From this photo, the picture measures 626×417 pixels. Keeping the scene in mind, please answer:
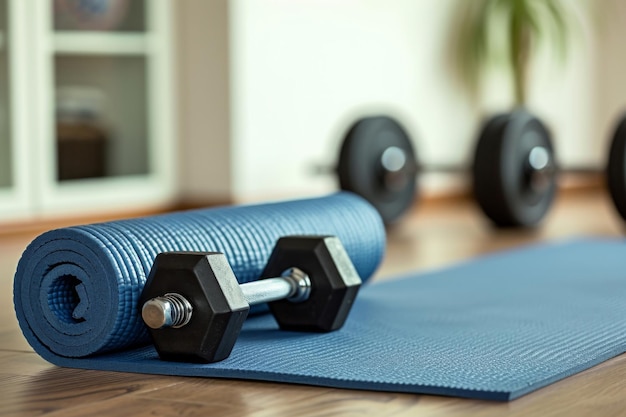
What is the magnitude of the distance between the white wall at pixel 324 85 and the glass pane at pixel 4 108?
2.64ft

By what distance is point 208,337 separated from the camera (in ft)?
5.16

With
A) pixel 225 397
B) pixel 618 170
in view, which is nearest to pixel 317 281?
pixel 225 397

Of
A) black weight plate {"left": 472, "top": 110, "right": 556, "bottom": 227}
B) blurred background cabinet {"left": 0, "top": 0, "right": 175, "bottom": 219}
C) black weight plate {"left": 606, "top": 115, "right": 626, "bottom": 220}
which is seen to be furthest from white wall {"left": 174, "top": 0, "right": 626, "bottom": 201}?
black weight plate {"left": 606, "top": 115, "right": 626, "bottom": 220}

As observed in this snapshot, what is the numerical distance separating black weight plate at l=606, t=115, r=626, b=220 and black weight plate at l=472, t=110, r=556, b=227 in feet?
1.11

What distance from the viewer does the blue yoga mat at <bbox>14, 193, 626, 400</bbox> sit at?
5.02 feet

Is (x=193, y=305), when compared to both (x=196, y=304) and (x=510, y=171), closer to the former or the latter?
(x=196, y=304)

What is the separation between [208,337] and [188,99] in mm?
2690

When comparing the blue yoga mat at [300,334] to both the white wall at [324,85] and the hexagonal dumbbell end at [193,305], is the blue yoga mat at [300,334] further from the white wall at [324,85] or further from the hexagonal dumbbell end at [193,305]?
the white wall at [324,85]

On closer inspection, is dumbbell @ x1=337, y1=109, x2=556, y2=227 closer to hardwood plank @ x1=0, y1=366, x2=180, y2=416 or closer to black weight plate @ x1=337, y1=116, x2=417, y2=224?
black weight plate @ x1=337, y1=116, x2=417, y2=224

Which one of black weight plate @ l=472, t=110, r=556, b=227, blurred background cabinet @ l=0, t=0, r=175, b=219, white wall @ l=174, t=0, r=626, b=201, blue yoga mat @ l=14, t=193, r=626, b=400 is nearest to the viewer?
blue yoga mat @ l=14, t=193, r=626, b=400

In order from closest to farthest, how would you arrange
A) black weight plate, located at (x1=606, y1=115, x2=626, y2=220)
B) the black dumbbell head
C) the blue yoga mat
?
the blue yoga mat < the black dumbbell head < black weight plate, located at (x1=606, y1=115, x2=626, y2=220)

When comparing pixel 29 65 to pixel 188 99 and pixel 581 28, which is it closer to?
pixel 188 99

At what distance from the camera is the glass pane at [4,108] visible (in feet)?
11.4

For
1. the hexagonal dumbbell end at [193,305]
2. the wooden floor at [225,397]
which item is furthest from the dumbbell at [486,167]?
the hexagonal dumbbell end at [193,305]
